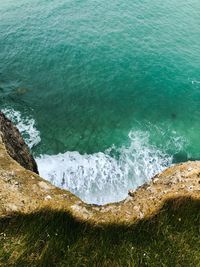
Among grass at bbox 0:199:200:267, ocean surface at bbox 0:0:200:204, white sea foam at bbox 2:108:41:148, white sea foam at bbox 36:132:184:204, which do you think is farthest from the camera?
white sea foam at bbox 2:108:41:148

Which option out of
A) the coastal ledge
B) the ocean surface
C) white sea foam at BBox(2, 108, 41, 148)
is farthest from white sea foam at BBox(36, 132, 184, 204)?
the coastal ledge

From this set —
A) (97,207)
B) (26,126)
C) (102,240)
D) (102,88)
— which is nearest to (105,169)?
(26,126)

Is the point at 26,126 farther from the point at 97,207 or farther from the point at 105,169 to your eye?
the point at 97,207

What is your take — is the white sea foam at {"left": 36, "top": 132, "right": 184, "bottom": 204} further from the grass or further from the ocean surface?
the grass

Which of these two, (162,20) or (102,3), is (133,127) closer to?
(162,20)

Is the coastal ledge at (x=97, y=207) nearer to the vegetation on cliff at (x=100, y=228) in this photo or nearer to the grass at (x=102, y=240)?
the vegetation on cliff at (x=100, y=228)

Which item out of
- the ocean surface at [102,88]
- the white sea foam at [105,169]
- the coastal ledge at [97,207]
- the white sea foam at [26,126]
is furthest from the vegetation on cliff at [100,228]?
the white sea foam at [26,126]

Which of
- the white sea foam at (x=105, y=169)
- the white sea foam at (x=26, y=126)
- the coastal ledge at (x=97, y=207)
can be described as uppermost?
the coastal ledge at (x=97, y=207)
